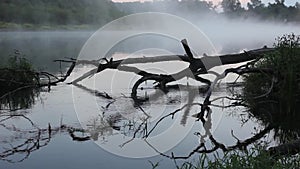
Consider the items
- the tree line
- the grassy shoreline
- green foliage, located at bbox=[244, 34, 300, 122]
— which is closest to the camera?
green foliage, located at bbox=[244, 34, 300, 122]

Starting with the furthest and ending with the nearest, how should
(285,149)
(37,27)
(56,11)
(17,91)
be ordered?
(37,27)
(56,11)
(17,91)
(285,149)

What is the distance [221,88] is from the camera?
942 cm

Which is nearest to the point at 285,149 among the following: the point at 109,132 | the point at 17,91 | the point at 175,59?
the point at 109,132

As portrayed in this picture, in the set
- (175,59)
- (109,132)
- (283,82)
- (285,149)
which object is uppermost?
(175,59)

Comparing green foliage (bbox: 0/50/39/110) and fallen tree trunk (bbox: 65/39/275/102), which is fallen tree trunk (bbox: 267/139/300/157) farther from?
green foliage (bbox: 0/50/39/110)

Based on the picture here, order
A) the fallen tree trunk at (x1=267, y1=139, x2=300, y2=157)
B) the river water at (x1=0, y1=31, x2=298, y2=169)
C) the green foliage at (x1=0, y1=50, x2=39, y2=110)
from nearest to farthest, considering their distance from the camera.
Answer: the fallen tree trunk at (x1=267, y1=139, x2=300, y2=157), the river water at (x1=0, y1=31, x2=298, y2=169), the green foliage at (x1=0, y1=50, x2=39, y2=110)

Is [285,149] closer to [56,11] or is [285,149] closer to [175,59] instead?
[175,59]

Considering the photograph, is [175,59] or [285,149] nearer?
[285,149]

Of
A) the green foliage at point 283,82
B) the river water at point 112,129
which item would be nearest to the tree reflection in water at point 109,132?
the river water at point 112,129

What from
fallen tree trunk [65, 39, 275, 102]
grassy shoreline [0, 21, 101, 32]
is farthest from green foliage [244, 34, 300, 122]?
grassy shoreline [0, 21, 101, 32]

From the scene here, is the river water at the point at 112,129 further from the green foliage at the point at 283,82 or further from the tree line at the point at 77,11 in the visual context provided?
the tree line at the point at 77,11

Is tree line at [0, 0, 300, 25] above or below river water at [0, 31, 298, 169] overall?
above

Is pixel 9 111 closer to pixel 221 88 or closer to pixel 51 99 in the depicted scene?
pixel 51 99

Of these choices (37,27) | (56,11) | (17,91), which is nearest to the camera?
(17,91)
